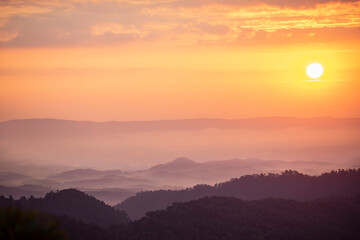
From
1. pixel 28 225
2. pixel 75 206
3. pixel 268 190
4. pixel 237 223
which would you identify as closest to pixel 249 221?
pixel 237 223

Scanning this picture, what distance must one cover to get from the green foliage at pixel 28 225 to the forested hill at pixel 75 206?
4060cm

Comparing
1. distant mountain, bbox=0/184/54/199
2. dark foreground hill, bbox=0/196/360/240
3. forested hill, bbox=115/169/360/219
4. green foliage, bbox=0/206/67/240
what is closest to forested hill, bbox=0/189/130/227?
dark foreground hill, bbox=0/196/360/240

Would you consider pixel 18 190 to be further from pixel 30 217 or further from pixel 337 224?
pixel 30 217

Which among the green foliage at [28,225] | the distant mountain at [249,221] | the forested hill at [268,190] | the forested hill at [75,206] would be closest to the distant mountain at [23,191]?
the forested hill at [268,190]

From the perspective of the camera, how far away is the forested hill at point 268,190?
86.3 metres

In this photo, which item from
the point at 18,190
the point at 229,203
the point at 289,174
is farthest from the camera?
the point at 18,190

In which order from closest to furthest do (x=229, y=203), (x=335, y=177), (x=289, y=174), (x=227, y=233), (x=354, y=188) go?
1. (x=227, y=233)
2. (x=229, y=203)
3. (x=354, y=188)
4. (x=335, y=177)
5. (x=289, y=174)

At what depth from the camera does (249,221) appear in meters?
60.0

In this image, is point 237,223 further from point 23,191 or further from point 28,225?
point 23,191

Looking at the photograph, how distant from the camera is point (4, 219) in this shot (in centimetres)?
2697

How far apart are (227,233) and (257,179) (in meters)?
38.7

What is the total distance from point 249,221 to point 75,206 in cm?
1974

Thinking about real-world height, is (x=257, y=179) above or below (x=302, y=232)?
above

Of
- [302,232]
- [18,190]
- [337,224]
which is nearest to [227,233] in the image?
[302,232]
